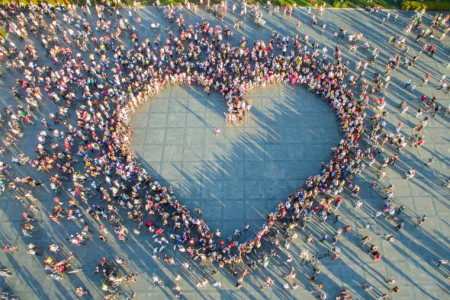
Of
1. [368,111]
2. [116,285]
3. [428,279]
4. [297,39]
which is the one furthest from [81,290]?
[297,39]

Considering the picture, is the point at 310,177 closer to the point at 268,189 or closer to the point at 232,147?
the point at 268,189

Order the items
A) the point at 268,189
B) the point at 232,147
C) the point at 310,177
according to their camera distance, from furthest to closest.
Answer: the point at 232,147 → the point at 268,189 → the point at 310,177

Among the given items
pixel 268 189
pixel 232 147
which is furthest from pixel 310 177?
pixel 232 147

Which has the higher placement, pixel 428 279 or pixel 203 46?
pixel 203 46

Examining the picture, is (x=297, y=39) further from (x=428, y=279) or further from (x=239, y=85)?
(x=428, y=279)

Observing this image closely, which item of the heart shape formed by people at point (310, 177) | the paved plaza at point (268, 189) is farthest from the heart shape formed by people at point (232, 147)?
the heart shape formed by people at point (310, 177)

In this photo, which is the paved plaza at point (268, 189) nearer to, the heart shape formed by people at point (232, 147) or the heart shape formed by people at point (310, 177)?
the heart shape formed by people at point (232, 147)
